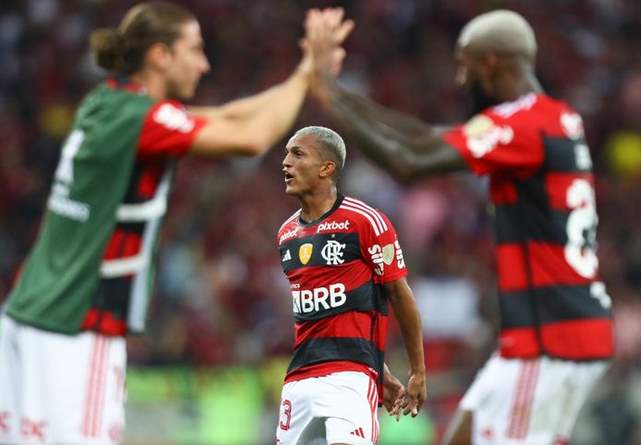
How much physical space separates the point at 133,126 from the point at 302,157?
820mm

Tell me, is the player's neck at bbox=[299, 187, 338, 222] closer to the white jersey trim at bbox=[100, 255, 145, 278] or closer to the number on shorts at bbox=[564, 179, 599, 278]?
the white jersey trim at bbox=[100, 255, 145, 278]

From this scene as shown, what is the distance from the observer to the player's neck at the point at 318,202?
512 centimetres

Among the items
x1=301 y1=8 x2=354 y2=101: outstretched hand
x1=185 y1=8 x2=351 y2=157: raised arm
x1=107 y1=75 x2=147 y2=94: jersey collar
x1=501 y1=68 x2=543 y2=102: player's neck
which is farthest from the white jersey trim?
x1=501 y1=68 x2=543 y2=102: player's neck

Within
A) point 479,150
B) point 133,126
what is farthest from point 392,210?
point 133,126

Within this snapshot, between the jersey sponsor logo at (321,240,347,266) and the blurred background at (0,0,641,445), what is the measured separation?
23.2 ft

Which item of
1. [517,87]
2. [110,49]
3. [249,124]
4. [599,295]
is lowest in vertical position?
[599,295]

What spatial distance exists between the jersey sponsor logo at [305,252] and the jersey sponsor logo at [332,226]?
68 millimetres

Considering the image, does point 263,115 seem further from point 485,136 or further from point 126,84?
point 485,136

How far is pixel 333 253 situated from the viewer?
5.05m

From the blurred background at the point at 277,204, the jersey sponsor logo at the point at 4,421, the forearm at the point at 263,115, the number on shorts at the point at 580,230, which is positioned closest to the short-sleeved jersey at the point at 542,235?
the number on shorts at the point at 580,230

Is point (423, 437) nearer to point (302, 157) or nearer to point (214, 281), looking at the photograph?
point (214, 281)

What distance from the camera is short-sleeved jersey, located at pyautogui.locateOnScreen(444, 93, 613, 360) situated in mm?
6188

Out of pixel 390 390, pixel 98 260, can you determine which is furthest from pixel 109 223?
pixel 390 390

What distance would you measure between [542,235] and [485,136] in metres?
0.54
